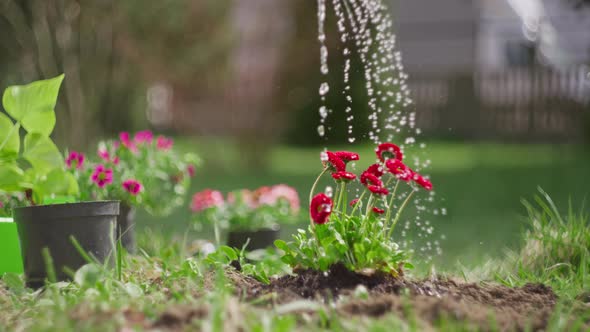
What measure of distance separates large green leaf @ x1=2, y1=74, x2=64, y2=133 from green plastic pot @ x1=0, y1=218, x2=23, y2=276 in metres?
0.41

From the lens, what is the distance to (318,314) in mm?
1694

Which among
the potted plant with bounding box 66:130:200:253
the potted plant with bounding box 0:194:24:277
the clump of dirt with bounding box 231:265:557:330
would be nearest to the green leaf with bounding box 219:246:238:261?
the clump of dirt with bounding box 231:265:557:330

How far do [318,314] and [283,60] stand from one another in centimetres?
815

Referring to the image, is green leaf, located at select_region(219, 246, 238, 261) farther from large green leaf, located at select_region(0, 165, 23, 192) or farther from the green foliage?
large green leaf, located at select_region(0, 165, 23, 192)

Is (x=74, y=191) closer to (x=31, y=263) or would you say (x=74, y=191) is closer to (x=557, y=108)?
(x=31, y=263)

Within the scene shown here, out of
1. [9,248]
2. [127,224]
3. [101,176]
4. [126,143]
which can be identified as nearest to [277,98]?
[126,143]

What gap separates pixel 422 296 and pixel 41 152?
1.37 m

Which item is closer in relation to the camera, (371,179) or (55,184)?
(371,179)

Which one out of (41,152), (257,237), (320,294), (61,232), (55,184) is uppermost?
(41,152)

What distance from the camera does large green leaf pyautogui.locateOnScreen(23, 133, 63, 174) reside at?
7.73ft

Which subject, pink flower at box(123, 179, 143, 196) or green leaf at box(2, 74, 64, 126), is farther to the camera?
pink flower at box(123, 179, 143, 196)

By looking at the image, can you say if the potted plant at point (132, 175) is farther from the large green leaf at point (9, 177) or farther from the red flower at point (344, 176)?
the red flower at point (344, 176)

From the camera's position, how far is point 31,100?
2.33 meters

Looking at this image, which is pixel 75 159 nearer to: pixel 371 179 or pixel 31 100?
pixel 31 100
